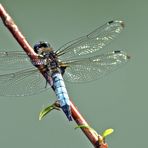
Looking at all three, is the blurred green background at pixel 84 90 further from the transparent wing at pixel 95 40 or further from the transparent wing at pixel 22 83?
the transparent wing at pixel 22 83

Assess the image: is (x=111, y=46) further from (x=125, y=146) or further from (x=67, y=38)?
(x=125, y=146)

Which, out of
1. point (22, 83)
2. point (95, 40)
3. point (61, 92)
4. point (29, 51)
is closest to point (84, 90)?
point (95, 40)

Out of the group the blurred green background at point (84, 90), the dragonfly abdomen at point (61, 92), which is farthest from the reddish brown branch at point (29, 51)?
the blurred green background at point (84, 90)

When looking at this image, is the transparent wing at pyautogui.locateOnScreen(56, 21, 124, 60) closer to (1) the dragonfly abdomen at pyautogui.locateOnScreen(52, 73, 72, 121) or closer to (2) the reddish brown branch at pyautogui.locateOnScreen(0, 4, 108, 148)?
(1) the dragonfly abdomen at pyautogui.locateOnScreen(52, 73, 72, 121)

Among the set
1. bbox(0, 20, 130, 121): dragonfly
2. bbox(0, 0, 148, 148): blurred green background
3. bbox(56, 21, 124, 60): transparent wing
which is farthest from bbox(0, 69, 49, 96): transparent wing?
bbox(0, 0, 148, 148): blurred green background

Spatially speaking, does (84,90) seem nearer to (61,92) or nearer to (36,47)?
(36,47)
